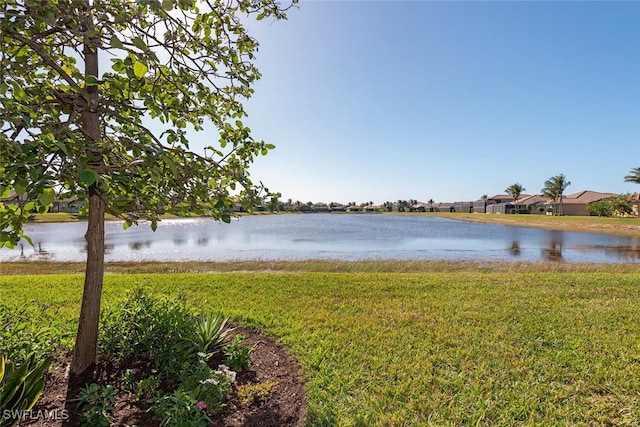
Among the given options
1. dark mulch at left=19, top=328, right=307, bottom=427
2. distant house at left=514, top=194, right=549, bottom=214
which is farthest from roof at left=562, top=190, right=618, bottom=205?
dark mulch at left=19, top=328, right=307, bottom=427

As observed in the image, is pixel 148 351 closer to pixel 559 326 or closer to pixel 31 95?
pixel 31 95

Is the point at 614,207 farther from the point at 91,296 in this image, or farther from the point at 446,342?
the point at 91,296

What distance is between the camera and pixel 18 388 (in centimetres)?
222

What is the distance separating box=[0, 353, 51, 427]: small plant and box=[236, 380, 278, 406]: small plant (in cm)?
155

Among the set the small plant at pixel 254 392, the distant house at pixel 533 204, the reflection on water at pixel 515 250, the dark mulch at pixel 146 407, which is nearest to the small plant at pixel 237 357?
the dark mulch at pixel 146 407

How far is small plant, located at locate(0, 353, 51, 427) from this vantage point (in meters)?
2.11

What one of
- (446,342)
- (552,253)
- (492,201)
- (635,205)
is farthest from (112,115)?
(492,201)

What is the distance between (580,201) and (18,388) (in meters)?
93.3

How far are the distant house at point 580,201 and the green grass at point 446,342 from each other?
80446 millimetres

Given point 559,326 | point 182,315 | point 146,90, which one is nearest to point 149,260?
point 182,315

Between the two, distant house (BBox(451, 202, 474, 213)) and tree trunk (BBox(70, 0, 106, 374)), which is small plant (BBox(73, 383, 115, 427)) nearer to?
tree trunk (BBox(70, 0, 106, 374))

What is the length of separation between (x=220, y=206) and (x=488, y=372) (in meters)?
3.36

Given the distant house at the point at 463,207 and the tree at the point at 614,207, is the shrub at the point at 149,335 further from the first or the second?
the distant house at the point at 463,207

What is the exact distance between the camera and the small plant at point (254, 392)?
2.98m
